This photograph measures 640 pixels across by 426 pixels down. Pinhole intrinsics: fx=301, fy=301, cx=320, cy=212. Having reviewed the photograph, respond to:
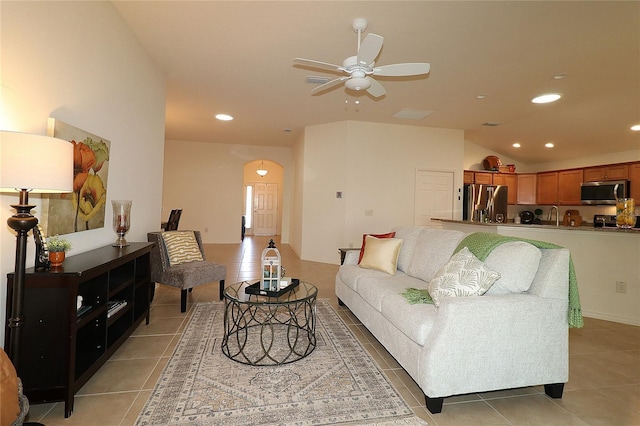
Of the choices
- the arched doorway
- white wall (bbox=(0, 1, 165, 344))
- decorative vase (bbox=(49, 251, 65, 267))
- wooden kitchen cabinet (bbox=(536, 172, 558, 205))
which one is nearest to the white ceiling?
white wall (bbox=(0, 1, 165, 344))

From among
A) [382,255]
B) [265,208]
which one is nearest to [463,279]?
[382,255]

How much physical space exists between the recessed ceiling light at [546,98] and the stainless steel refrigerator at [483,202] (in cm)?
246

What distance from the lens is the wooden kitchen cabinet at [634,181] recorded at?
218 inches

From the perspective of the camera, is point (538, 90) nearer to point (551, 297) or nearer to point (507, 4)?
point (507, 4)

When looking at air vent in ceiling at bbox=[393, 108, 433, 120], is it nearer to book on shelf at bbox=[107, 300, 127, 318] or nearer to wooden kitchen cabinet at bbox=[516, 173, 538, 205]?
wooden kitchen cabinet at bbox=[516, 173, 538, 205]

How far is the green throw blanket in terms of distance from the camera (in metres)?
1.88

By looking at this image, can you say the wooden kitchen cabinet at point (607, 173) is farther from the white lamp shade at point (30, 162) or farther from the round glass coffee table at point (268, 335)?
the white lamp shade at point (30, 162)

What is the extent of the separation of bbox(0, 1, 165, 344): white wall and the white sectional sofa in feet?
7.60

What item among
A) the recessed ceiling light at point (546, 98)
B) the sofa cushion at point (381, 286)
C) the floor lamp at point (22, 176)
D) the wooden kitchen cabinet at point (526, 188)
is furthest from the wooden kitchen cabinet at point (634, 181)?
the floor lamp at point (22, 176)

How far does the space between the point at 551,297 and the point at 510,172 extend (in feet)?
21.6

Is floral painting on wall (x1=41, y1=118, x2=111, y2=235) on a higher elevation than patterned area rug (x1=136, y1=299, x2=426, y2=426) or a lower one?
higher

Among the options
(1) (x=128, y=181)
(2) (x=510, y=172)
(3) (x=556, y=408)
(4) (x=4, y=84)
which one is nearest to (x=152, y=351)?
(1) (x=128, y=181)

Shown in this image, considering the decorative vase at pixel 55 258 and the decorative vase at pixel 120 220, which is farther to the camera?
the decorative vase at pixel 120 220

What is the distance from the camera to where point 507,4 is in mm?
2432
